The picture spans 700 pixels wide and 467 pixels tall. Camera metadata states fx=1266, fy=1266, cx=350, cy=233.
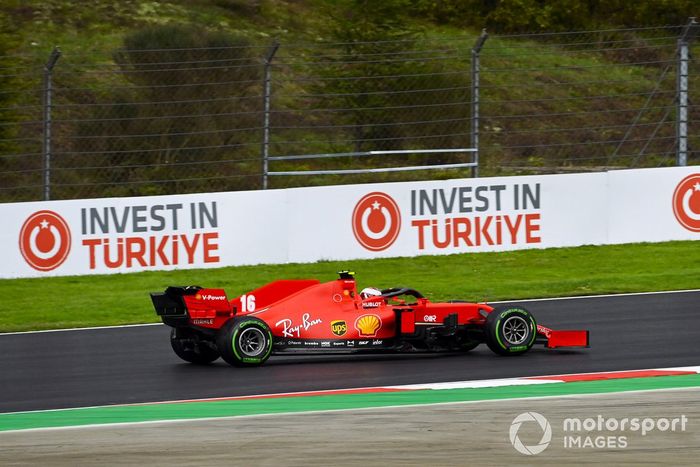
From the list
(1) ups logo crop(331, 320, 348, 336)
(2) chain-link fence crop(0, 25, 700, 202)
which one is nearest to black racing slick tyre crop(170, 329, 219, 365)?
(1) ups logo crop(331, 320, 348, 336)

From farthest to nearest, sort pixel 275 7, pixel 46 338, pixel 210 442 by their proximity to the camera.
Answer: pixel 275 7 → pixel 46 338 → pixel 210 442

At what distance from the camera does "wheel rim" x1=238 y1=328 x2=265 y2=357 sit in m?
11.0

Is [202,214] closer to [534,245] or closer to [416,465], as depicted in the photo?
[534,245]

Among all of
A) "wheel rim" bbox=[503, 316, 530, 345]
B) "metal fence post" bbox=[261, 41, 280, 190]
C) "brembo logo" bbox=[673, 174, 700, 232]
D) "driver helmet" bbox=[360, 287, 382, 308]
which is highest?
"metal fence post" bbox=[261, 41, 280, 190]

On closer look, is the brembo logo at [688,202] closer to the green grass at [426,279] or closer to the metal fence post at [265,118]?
the green grass at [426,279]

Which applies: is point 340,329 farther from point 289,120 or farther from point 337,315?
point 289,120

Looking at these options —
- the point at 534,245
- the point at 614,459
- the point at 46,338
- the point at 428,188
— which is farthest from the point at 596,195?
the point at 614,459

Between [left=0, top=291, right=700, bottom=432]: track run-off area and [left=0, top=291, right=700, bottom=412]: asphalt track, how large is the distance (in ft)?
0.03

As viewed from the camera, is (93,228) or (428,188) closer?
(93,228)

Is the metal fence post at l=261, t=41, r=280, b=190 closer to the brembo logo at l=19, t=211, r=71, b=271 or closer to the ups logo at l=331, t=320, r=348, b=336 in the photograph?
the brembo logo at l=19, t=211, r=71, b=271

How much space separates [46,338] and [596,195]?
8.92 metres

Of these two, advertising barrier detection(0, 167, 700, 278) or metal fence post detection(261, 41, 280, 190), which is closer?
advertising barrier detection(0, 167, 700, 278)

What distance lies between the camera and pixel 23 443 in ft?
26.7

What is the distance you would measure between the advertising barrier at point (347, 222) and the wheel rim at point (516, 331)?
22.6ft
